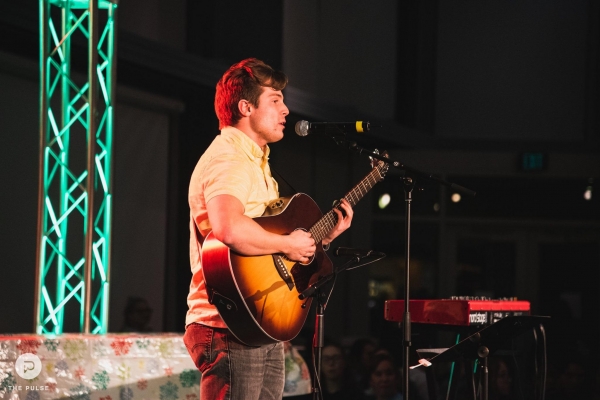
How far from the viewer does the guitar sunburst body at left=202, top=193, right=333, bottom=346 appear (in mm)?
2674

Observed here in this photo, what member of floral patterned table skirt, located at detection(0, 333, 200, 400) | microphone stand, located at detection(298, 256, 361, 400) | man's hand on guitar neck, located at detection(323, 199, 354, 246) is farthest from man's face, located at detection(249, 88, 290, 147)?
floral patterned table skirt, located at detection(0, 333, 200, 400)

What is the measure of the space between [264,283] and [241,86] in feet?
2.30

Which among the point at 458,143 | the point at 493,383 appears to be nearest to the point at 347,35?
the point at 458,143

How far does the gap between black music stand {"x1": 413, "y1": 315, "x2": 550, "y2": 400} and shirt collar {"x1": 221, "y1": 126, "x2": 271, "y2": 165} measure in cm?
121

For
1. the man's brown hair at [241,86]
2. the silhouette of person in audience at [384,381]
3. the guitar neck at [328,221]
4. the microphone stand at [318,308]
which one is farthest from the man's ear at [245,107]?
the silhouette of person in audience at [384,381]

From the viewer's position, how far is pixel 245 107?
2.89 meters

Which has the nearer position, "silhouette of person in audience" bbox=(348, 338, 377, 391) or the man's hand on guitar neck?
the man's hand on guitar neck

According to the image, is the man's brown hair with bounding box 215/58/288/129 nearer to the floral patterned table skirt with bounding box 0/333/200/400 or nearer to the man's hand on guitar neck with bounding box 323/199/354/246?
the man's hand on guitar neck with bounding box 323/199/354/246

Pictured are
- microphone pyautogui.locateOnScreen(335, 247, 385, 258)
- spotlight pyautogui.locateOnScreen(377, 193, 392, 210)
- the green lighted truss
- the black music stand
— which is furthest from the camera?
spotlight pyautogui.locateOnScreen(377, 193, 392, 210)

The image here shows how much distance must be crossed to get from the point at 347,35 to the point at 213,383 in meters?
7.88

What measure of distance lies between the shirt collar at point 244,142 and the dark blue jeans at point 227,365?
62 centimetres

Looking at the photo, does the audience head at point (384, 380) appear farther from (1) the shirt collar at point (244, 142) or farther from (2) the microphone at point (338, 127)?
(1) the shirt collar at point (244, 142)

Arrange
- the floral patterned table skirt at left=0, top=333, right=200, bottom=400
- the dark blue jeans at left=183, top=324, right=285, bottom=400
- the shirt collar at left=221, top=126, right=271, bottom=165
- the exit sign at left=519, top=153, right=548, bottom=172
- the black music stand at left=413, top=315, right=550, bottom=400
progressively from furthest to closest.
A: the exit sign at left=519, top=153, right=548, bottom=172, the floral patterned table skirt at left=0, top=333, right=200, bottom=400, the black music stand at left=413, top=315, right=550, bottom=400, the shirt collar at left=221, top=126, right=271, bottom=165, the dark blue jeans at left=183, top=324, right=285, bottom=400

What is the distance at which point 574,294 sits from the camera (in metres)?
10.7
